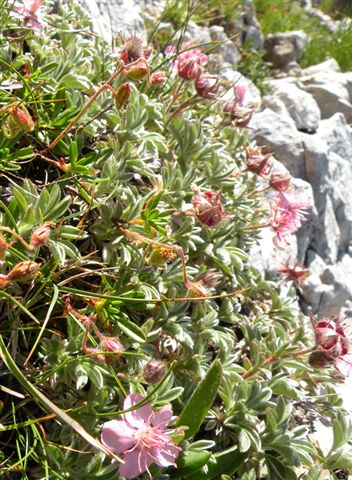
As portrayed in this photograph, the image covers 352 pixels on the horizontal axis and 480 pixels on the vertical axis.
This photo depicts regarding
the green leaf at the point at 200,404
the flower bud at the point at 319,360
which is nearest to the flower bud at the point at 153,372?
the green leaf at the point at 200,404

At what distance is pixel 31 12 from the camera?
2.74m

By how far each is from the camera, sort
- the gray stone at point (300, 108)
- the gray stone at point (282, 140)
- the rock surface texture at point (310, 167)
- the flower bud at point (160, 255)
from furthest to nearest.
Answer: the gray stone at point (300, 108), the gray stone at point (282, 140), the rock surface texture at point (310, 167), the flower bud at point (160, 255)

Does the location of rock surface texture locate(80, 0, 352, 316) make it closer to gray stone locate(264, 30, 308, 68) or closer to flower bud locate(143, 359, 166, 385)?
flower bud locate(143, 359, 166, 385)

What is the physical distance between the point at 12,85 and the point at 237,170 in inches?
54.6

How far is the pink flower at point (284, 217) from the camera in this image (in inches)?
118

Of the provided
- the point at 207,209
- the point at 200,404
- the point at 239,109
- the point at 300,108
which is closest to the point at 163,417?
the point at 200,404

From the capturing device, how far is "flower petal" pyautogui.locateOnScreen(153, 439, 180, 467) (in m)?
1.84

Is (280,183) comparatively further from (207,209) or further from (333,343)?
(333,343)

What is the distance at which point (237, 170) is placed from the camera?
3.37 m

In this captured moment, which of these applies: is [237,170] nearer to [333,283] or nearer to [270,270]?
[270,270]

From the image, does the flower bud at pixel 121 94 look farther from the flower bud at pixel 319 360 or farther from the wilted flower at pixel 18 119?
the flower bud at pixel 319 360

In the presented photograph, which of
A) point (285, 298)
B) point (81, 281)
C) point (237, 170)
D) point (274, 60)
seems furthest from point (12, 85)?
point (274, 60)

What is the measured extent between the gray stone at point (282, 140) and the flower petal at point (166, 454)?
8.65 feet

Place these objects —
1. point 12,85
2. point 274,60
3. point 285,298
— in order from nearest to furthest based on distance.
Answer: point 12,85 < point 285,298 < point 274,60
